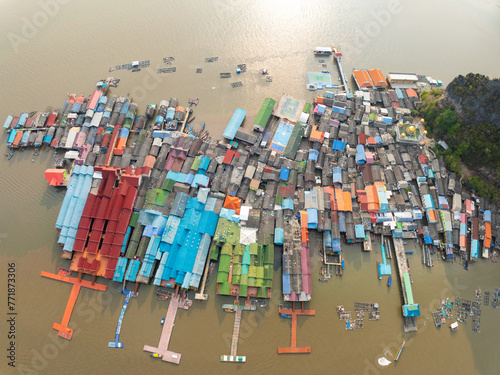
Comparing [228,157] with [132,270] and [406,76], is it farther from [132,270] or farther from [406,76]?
[406,76]

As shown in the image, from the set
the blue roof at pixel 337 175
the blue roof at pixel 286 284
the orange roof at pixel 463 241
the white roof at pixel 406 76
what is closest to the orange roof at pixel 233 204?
the blue roof at pixel 286 284

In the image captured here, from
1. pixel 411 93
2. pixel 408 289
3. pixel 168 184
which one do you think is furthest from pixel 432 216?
pixel 168 184

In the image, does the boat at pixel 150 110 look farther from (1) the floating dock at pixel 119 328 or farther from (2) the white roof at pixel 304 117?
(1) the floating dock at pixel 119 328

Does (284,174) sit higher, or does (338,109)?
(338,109)

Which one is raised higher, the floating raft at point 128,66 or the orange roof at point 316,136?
the floating raft at point 128,66

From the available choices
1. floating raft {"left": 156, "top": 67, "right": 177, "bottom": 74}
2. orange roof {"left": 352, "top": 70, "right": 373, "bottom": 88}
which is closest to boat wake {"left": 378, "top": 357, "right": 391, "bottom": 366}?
orange roof {"left": 352, "top": 70, "right": 373, "bottom": 88}

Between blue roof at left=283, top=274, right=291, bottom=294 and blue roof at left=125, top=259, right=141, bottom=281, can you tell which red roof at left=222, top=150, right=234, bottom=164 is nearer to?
blue roof at left=283, top=274, right=291, bottom=294

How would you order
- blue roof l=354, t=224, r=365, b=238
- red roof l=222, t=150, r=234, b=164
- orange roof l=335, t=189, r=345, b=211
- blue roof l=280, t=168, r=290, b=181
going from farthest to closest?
red roof l=222, t=150, r=234, b=164
blue roof l=280, t=168, r=290, b=181
orange roof l=335, t=189, r=345, b=211
blue roof l=354, t=224, r=365, b=238
